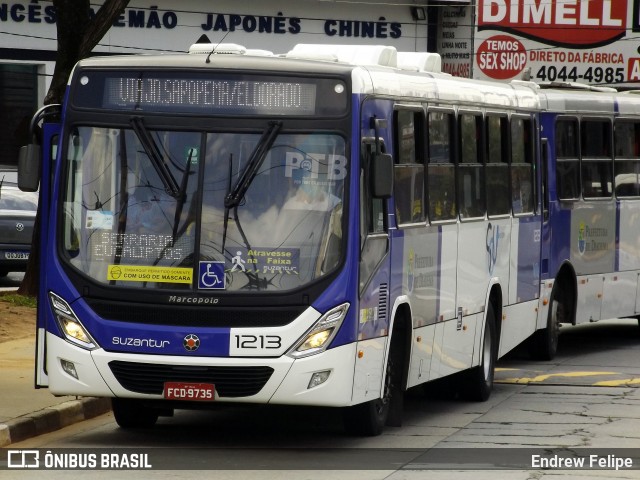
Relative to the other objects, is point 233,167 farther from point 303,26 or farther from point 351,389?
point 303,26

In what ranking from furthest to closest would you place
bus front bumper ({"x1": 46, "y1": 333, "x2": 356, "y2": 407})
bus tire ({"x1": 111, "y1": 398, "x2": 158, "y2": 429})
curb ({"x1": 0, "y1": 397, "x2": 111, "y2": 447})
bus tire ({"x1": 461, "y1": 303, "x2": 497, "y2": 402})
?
1. bus tire ({"x1": 461, "y1": 303, "x2": 497, "y2": 402})
2. bus tire ({"x1": 111, "y1": 398, "x2": 158, "y2": 429})
3. curb ({"x1": 0, "y1": 397, "x2": 111, "y2": 447})
4. bus front bumper ({"x1": 46, "y1": 333, "x2": 356, "y2": 407})

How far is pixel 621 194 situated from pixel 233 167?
10.1 metres

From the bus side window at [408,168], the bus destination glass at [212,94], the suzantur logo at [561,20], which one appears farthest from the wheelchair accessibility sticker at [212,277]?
the suzantur logo at [561,20]

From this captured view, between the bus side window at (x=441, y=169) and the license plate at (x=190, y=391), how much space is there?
2.99 m

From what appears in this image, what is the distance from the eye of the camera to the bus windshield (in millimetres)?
10969

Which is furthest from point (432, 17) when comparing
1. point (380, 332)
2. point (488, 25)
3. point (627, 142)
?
point (380, 332)

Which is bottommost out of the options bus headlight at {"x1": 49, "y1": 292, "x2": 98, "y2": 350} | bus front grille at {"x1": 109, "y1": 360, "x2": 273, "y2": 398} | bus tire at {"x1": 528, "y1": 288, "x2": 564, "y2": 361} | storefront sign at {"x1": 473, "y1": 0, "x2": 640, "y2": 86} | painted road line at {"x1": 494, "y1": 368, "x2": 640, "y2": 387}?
painted road line at {"x1": 494, "y1": 368, "x2": 640, "y2": 387}

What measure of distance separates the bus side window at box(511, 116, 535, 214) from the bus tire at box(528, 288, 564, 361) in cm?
A: 176

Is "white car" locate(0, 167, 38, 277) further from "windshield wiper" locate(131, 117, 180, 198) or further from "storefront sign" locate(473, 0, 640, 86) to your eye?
"storefront sign" locate(473, 0, 640, 86)

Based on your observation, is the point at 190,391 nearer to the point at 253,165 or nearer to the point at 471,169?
the point at 253,165

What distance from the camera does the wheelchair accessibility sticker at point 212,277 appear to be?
35.9 ft

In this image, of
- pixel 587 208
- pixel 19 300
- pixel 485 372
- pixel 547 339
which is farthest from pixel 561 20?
pixel 485 372

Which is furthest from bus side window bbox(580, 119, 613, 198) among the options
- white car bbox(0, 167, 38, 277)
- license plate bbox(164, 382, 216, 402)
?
white car bbox(0, 167, 38, 277)

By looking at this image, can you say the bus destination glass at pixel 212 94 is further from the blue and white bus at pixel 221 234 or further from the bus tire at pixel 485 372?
the bus tire at pixel 485 372
